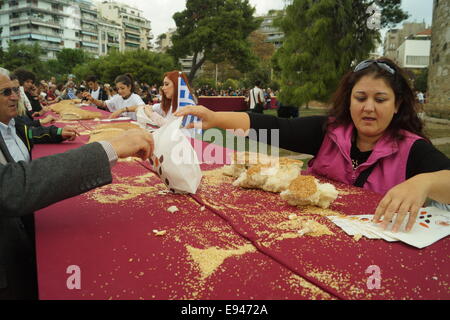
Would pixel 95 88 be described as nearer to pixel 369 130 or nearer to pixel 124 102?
pixel 124 102

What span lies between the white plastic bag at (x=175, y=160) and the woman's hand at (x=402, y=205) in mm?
745

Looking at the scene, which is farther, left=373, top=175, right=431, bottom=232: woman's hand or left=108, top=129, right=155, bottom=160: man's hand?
left=108, top=129, right=155, bottom=160: man's hand

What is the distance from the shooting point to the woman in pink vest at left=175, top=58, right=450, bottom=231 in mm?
1585

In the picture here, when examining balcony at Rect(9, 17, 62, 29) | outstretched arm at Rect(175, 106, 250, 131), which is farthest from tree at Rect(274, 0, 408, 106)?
balcony at Rect(9, 17, 62, 29)

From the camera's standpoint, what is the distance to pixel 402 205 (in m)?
1.04

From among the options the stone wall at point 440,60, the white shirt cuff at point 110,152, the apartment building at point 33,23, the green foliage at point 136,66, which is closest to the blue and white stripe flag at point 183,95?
the white shirt cuff at point 110,152

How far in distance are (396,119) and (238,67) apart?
79.9 ft

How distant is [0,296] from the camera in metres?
1.02

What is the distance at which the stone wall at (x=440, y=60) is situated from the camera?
31.7 ft

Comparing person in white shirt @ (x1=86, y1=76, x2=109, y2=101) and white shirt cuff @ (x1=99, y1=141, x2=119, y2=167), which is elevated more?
person in white shirt @ (x1=86, y1=76, x2=109, y2=101)

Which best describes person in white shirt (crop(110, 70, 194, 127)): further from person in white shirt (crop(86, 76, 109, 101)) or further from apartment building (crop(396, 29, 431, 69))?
apartment building (crop(396, 29, 431, 69))

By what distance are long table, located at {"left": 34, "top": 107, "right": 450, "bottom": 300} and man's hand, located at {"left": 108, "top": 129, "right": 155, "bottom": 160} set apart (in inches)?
8.4

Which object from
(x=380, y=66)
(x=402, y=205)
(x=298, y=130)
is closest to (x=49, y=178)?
(x=402, y=205)
